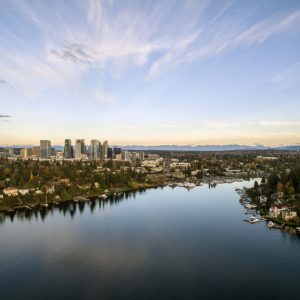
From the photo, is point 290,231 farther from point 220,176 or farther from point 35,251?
point 220,176

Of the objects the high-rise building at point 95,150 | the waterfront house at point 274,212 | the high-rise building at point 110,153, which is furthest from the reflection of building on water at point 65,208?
the high-rise building at point 110,153

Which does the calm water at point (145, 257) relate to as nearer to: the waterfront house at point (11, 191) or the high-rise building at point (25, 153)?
the waterfront house at point (11, 191)

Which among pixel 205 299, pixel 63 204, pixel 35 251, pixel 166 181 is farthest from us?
pixel 166 181

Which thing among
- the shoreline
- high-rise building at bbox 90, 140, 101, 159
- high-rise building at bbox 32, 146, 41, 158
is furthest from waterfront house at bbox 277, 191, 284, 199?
high-rise building at bbox 32, 146, 41, 158

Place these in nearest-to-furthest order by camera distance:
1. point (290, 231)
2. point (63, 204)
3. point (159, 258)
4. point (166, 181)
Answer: point (159, 258), point (290, 231), point (63, 204), point (166, 181)

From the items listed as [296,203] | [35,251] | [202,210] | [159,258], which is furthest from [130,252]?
[296,203]

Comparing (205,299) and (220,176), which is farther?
(220,176)
